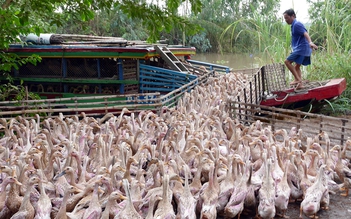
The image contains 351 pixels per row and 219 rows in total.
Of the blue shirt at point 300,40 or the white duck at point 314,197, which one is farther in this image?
the blue shirt at point 300,40

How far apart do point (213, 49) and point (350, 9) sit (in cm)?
1762

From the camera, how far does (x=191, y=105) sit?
861 cm

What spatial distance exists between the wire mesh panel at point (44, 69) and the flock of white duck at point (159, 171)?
3.58 meters

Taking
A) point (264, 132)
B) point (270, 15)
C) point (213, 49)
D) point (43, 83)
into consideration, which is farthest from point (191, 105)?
point (213, 49)

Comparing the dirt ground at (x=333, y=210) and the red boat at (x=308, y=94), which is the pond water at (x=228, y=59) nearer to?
the red boat at (x=308, y=94)

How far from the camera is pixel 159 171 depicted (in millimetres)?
5289

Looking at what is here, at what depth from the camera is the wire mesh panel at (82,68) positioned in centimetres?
1073

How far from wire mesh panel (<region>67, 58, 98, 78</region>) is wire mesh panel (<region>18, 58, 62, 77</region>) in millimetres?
289

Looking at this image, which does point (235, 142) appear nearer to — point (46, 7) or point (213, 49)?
point (46, 7)

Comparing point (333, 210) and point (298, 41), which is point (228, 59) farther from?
point (333, 210)

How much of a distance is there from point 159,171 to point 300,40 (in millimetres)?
5635

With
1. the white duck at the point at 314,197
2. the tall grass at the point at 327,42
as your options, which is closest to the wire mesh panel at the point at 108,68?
the tall grass at the point at 327,42

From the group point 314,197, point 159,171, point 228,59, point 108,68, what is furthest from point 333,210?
point 228,59

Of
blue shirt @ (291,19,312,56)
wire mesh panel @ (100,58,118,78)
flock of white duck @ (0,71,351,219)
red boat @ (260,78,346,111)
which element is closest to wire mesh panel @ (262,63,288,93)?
red boat @ (260,78,346,111)
